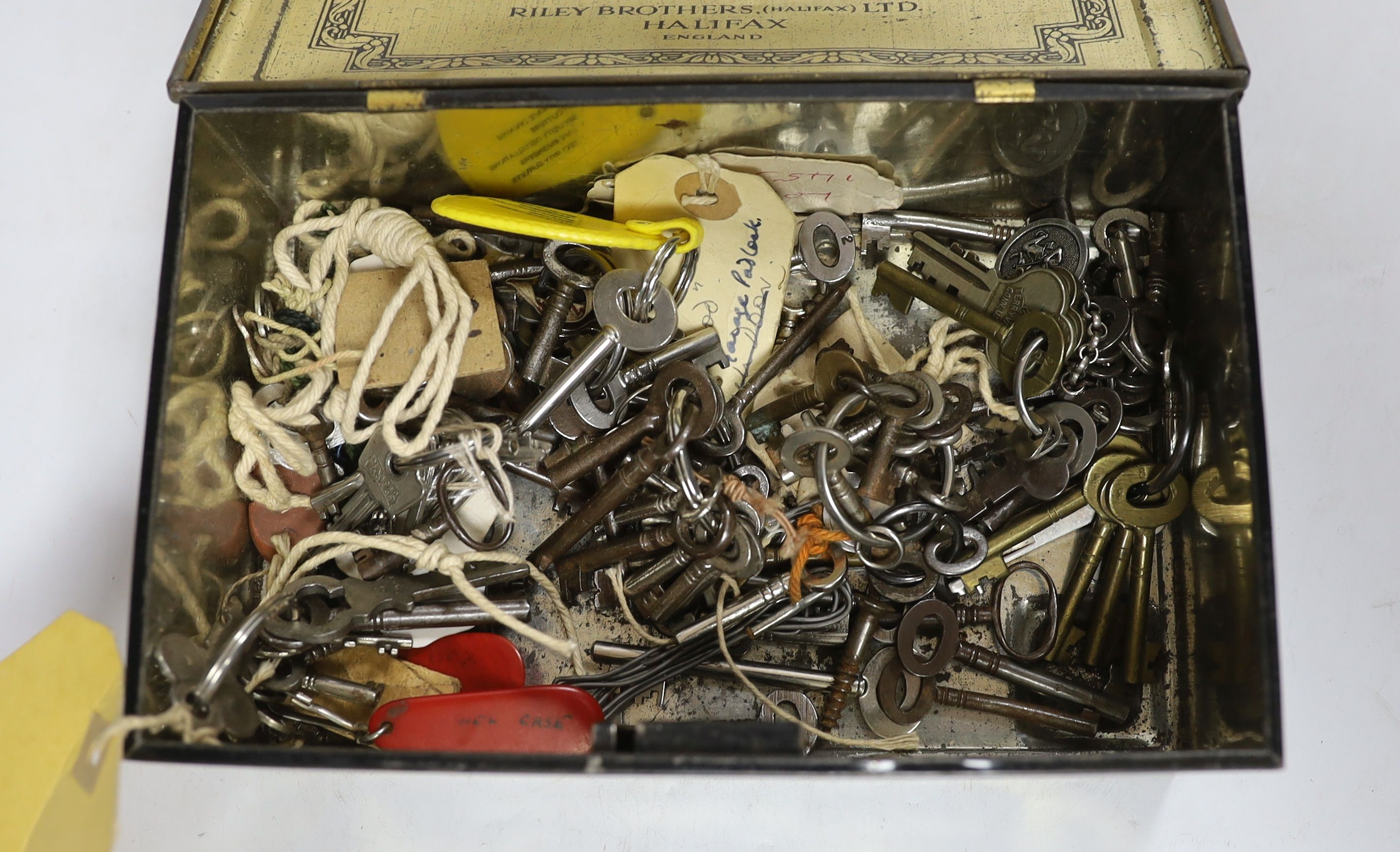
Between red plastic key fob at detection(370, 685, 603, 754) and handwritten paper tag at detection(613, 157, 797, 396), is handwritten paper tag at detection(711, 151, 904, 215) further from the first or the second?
red plastic key fob at detection(370, 685, 603, 754)

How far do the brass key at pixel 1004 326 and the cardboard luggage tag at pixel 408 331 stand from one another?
63cm

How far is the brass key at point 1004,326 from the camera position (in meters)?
1.41

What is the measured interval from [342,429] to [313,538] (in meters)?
0.16

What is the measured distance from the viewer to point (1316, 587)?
1.48 metres

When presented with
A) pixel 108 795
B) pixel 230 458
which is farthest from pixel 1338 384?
pixel 108 795

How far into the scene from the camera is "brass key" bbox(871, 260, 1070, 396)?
1406mm

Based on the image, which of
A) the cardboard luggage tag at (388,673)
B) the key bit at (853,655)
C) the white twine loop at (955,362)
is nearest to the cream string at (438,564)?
the cardboard luggage tag at (388,673)

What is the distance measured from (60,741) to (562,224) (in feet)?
2.85

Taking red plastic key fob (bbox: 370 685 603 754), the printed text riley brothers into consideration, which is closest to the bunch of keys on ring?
red plastic key fob (bbox: 370 685 603 754)

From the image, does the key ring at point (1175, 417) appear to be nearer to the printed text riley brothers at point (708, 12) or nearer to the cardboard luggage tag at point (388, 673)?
the printed text riley brothers at point (708, 12)

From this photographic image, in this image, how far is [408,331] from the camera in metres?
1.39

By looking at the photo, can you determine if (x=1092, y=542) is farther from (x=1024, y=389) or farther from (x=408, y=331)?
(x=408, y=331)

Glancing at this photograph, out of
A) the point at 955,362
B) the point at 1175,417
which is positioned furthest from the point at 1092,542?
the point at 955,362

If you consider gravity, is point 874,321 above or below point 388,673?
above
